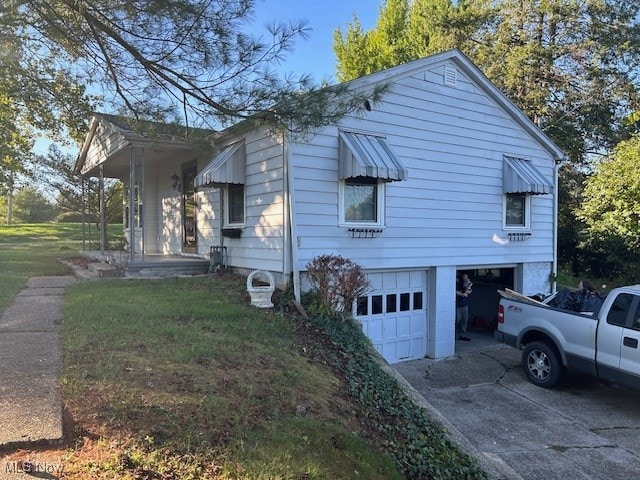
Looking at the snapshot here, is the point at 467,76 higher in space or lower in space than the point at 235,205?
higher

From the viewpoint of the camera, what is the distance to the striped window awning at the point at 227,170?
29.4ft

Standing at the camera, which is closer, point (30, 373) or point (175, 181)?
point (30, 373)

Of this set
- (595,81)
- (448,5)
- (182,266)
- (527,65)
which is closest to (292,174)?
(182,266)

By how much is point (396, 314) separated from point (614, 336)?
4.36 m

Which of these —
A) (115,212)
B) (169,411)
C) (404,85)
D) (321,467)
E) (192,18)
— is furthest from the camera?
(115,212)

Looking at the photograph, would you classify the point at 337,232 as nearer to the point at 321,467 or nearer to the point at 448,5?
the point at 321,467

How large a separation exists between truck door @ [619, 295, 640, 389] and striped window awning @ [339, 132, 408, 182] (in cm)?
414

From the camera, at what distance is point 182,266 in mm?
10656

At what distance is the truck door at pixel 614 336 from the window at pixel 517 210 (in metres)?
5.08

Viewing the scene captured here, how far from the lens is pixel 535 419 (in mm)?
6883

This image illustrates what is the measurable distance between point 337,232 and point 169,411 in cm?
559

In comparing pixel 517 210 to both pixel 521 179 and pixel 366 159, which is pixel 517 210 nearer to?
pixel 521 179

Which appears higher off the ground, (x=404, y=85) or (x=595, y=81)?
(x=595, y=81)

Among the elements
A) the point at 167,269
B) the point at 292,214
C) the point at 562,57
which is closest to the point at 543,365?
the point at 292,214
